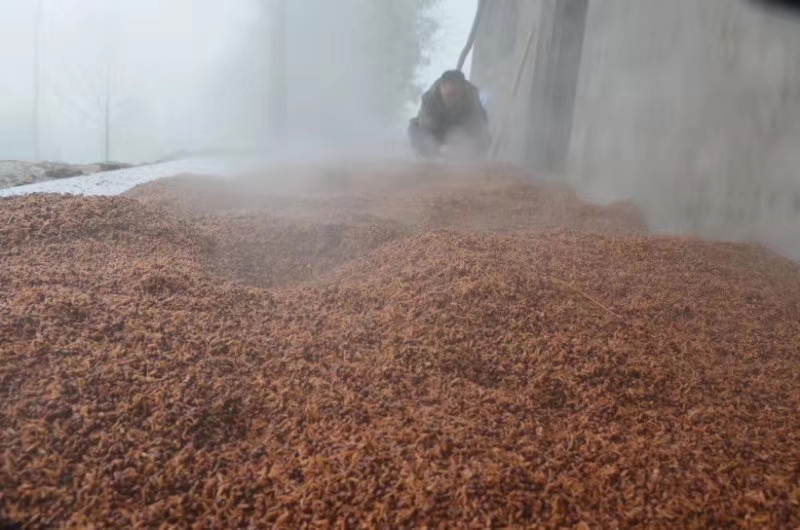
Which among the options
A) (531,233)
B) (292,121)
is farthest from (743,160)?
(292,121)

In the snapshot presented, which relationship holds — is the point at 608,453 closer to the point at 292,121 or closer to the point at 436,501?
the point at 436,501

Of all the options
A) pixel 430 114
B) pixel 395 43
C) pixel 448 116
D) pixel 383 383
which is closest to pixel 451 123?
pixel 448 116

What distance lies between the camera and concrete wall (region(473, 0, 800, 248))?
8.26 ft

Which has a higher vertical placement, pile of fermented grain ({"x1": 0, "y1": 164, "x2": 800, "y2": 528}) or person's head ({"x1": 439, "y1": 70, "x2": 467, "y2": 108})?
person's head ({"x1": 439, "y1": 70, "x2": 467, "y2": 108})

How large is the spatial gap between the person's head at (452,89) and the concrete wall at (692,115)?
1718mm

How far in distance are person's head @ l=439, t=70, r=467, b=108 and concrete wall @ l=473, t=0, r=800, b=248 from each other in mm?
1718

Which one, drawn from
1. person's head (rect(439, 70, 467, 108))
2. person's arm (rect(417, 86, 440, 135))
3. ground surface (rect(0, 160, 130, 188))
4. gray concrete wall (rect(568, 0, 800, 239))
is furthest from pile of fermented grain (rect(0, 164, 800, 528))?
person's arm (rect(417, 86, 440, 135))

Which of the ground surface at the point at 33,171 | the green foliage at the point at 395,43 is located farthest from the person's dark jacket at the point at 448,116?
the green foliage at the point at 395,43

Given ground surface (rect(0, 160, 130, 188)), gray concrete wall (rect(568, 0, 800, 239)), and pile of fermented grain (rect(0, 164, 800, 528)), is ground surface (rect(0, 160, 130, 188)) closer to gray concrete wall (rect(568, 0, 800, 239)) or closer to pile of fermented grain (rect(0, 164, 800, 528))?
pile of fermented grain (rect(0, 164, 800, 528))

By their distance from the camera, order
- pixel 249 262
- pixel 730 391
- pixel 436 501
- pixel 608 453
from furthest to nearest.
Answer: pixel 249 262, pixel 730 391, pixel 608 453, pixel 436 501

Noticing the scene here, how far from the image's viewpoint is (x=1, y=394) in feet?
3.65

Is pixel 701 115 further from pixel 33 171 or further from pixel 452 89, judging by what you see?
pixel 33 171

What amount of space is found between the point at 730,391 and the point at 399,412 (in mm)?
733

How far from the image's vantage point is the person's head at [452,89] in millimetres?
6957
